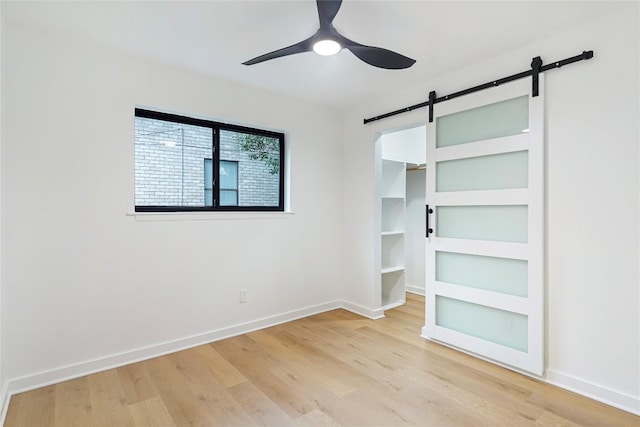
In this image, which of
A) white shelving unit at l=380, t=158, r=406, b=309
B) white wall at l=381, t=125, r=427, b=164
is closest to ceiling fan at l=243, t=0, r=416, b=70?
white wall at l=381, t=125, r=427, b=164

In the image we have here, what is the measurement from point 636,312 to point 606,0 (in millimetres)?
1865

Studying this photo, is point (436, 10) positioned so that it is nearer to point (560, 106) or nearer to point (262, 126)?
point (560, 106)

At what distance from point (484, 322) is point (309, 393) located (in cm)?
154

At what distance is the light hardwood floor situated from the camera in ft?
6.25

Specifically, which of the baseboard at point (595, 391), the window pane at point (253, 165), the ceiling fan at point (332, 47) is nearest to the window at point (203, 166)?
the window pane at point (253, 165)

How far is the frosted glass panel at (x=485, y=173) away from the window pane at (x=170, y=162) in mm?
2202

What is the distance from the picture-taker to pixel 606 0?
192 cm

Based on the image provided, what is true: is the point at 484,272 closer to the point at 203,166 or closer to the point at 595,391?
the point at 595,391

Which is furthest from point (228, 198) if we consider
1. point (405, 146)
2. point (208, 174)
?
point (405, 146)

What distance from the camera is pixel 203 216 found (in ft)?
9.77

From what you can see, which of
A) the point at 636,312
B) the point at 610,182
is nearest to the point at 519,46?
the point at 610,182

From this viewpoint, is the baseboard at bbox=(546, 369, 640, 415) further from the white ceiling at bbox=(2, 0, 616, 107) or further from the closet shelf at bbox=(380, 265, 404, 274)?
the white ceiling at bbox=(2, 0, 616, 107)

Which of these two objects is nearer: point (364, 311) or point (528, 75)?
point (528, 75)

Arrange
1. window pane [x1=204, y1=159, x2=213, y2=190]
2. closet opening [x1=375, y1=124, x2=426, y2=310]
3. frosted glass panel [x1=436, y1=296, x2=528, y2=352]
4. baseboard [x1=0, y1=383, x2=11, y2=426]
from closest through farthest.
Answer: baseboard [x1=0, y1=383, x2=11, y2=426]
frosted glass panel [x1=436, y1=296, x2=528, y2=352]
window pane [x1=204, y1=159, x2=213, y2=190]
closet opening [x1=375, y1=124, x2=426, y2=310]
